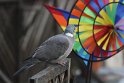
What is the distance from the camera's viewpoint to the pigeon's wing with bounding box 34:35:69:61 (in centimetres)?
243

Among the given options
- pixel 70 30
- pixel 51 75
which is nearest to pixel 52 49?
pixel 70 30

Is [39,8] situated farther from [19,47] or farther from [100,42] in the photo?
[100,42]

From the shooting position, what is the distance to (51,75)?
195cm

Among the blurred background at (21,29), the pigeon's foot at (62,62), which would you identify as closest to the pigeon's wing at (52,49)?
the pigeon's foot at (62,62)

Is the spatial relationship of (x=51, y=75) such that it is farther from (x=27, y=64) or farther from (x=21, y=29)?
(x=21, y=29)

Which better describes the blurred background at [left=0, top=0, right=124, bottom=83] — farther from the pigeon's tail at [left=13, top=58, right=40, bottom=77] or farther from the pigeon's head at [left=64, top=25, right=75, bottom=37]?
the pigeon's tail at [left=13, top=58, right=40, bottom=77]

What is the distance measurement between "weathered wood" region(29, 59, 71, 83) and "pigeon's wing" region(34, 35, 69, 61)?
17 cm

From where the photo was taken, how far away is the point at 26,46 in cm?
593

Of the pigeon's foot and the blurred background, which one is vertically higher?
the pigeon's foot

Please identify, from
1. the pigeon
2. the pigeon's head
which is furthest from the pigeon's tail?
the pigeon's head

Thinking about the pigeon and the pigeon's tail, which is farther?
the pigeon

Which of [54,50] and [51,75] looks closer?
[51,75]

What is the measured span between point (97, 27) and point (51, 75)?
0.63m

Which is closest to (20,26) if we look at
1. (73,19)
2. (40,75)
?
(73,19)
